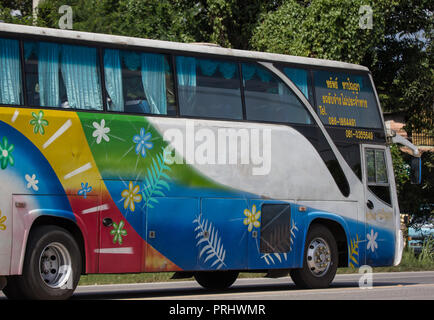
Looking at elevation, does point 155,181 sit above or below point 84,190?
above

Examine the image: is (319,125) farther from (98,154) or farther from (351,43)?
(351,43)

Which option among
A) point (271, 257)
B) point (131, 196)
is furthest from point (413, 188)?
point (131, 196)

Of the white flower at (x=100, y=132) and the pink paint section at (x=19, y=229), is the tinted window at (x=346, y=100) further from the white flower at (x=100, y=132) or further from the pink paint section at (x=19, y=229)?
the pink paint section at (x=19, y=229)

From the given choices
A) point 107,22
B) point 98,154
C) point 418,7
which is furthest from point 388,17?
point 98,154

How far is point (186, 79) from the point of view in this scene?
46.0 ft

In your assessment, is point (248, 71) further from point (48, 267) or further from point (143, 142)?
point (48, 267)

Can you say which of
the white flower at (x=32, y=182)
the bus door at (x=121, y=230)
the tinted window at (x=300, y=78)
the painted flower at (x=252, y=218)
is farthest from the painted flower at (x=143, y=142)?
the tinted window at (x=300, y=78)

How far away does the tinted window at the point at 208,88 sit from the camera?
45.8 feet

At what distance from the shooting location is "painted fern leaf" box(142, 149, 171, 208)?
519 inches

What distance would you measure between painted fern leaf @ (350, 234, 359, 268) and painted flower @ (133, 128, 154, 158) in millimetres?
4682

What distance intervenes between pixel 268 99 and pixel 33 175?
4.71 m

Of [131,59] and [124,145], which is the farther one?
[131,59]

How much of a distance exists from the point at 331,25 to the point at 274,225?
41.7ft

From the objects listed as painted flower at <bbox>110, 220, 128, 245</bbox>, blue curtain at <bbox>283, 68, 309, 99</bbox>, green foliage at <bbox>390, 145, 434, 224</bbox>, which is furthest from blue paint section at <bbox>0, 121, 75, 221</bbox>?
green foliage at <bbox>390, 145, 434, 224</bbox>
